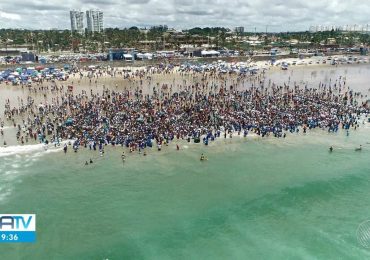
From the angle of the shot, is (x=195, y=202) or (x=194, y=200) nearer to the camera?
(x=195, y=202)

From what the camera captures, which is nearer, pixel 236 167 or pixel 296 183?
pixel 296 183

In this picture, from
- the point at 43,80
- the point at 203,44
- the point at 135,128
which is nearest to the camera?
the point at 135,128

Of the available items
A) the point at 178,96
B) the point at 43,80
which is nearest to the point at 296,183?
the point at 178,96

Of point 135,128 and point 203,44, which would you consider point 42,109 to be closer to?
point 135,128
